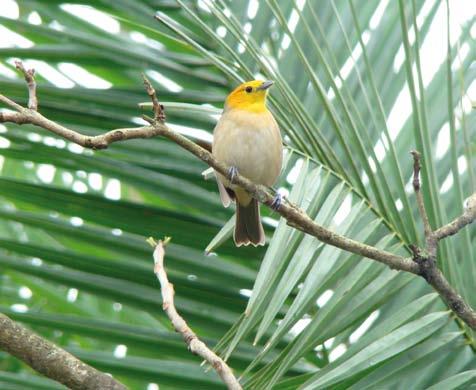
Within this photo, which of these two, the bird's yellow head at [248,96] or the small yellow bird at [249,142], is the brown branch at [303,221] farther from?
the bird's yellow head at [248,96]

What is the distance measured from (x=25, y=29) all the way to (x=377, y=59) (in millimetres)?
1301

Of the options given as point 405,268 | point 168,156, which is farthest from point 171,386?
point 405,268

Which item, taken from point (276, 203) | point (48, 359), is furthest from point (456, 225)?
point (48, 359)

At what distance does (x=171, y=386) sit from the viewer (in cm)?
308

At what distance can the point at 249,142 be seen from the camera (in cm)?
401

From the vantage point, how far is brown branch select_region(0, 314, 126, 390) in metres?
2.66

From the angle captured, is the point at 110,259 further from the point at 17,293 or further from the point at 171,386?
the point at 17,293

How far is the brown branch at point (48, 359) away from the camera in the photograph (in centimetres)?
266

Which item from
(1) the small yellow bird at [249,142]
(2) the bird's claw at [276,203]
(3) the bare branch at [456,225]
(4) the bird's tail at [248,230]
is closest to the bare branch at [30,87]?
(2) the bird's claw at [276,203]

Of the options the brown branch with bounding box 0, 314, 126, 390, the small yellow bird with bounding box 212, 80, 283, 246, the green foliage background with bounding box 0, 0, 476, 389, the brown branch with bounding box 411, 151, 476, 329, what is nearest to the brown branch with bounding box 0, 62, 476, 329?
the brown branch with bounding box 411, 151, 476, 329

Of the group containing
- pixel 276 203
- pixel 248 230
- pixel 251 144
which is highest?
pixel 251 144

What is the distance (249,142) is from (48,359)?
1.58 meters

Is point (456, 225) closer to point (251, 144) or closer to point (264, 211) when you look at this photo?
point (264, 211)

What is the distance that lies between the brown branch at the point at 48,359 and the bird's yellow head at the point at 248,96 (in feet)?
4.34
